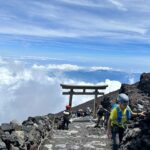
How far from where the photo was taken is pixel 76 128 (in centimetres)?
2731

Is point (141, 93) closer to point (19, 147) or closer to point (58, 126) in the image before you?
point (58, 126)

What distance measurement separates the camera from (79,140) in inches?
859

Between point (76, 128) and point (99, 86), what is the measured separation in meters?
9.17

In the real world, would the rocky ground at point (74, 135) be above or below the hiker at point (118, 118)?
below

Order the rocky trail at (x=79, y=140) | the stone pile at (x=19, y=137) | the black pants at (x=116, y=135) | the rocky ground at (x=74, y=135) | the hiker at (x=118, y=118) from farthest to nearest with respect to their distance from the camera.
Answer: the rocky trail at (x=79, y=140) → the stone pile at (x=19, y=137) → the rocky ground at (x=74, y=135) → the black pants at (x=116, y=135) → the hiker at (x=118, y=118)

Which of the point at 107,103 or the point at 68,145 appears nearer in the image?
the point at 68,145

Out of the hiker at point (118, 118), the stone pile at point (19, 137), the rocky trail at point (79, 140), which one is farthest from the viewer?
the rocky trail at point (79, 140)

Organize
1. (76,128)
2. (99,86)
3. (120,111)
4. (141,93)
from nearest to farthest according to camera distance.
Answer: (120,111), (76,128), (141,93), (99,86)

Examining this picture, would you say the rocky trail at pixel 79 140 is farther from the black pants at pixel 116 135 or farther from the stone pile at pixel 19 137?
the black pants at pixel 116 135

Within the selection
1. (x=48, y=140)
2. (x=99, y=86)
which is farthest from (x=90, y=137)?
(x=99, y=86)

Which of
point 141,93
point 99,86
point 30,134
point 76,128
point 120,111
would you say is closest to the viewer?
point 120,111

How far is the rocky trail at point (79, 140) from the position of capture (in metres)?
19.8

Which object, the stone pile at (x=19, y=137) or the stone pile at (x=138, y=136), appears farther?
the stone pile at (x=19, y=137)

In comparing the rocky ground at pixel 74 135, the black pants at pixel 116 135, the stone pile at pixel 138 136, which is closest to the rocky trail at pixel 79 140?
the rocky ground at pixel 74 135
